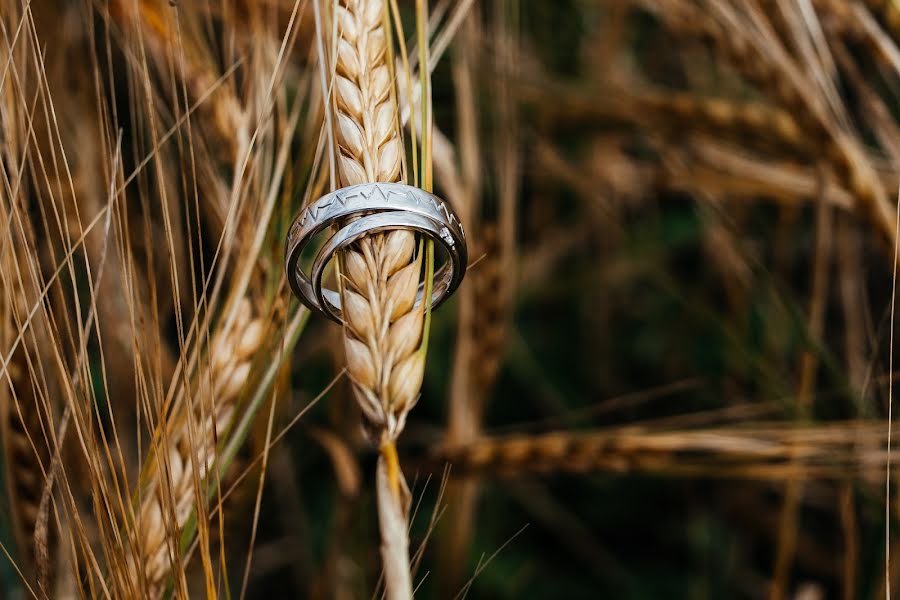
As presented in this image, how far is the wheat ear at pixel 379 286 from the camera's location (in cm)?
23

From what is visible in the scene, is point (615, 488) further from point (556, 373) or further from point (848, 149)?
point (848, 149)

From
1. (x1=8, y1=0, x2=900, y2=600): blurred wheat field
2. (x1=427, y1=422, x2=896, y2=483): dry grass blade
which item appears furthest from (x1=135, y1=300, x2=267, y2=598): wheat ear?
(x1=427, y1=422, x2=896, y2=483): dry grass blade

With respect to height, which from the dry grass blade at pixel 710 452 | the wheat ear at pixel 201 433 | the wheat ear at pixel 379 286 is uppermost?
the wheat ear at pixel 379 286

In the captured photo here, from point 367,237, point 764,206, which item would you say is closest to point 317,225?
point 367,237

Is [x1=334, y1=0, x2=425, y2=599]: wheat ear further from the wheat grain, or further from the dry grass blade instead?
the dry grass blade

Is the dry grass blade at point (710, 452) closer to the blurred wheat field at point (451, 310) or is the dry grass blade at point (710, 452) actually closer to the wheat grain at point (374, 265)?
the blurred wheat field at point (451, 310)

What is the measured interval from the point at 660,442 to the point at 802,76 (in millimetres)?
264

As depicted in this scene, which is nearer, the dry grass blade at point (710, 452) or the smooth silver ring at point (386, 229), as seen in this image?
the smooth silver ring at point (386, 229)

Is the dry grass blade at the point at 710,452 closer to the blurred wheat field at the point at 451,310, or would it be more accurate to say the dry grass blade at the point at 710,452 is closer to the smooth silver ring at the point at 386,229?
the blurred wheat field at the point at 451,310

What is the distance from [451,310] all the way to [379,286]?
0.59m

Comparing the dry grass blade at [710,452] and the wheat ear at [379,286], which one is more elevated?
the wheat ear at [379,286]

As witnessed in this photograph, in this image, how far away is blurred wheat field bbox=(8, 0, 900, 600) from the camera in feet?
0.84

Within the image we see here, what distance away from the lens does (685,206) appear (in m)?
1.04

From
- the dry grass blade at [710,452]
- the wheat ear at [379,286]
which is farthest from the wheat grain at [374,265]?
the dry grass blade at [710,452]
